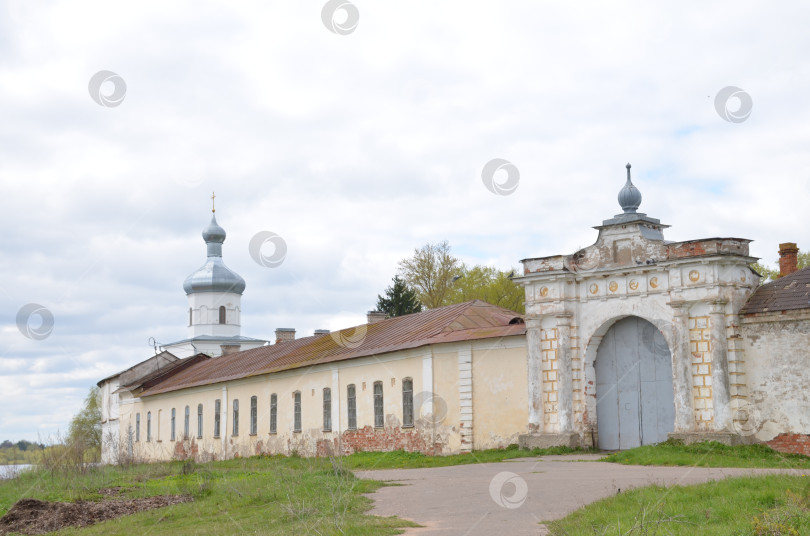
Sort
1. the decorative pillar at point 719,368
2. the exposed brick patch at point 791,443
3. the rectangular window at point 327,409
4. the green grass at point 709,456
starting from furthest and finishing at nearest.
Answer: the rectangular window at point 327,409 → the decorative pillar at point 719,368 → the exposed brick patch at point 791,443 → the green grass at point 709,456

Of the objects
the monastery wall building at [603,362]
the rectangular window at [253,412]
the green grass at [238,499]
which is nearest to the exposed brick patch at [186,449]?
the rectangular window at [253,412]

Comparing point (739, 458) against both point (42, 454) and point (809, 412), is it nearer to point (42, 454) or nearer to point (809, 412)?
point (809, 412)

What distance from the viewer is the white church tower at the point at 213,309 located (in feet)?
211

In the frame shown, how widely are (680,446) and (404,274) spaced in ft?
106

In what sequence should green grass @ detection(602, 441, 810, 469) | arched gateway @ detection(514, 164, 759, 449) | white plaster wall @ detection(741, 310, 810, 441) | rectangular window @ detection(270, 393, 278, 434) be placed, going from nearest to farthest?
green grass @ detection(602, 441, 810, 469) → white plaster wall @ detection(741, 310, 810, 441) → arched gateway @ detection(514, 164, 759, 449) → rectangular window @ detection(270, 393, 278, 434)

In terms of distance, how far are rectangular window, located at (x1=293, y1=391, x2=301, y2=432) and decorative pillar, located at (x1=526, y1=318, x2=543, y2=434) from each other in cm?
1156

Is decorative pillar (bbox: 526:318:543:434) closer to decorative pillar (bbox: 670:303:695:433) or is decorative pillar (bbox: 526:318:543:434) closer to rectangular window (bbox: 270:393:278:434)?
decorative pillar (bbox: 670:303:695:433)

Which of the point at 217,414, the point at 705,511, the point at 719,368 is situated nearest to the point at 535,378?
the point at 719,368

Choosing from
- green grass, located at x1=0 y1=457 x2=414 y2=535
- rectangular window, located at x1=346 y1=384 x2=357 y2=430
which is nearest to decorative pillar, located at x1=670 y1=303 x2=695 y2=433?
green grass, located at x1=0 y1=457 x2=414 y2=535

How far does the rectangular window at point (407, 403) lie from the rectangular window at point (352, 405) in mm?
2877

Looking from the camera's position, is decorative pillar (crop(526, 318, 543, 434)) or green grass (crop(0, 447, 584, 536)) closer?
green grass (crop(0, 447, 584, 536))

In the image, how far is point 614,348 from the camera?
22469mm

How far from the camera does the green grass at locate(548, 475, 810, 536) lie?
28.4ft

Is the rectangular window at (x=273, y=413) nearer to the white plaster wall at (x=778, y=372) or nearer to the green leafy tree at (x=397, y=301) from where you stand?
the green leafy tree at (x=397, y=301)
